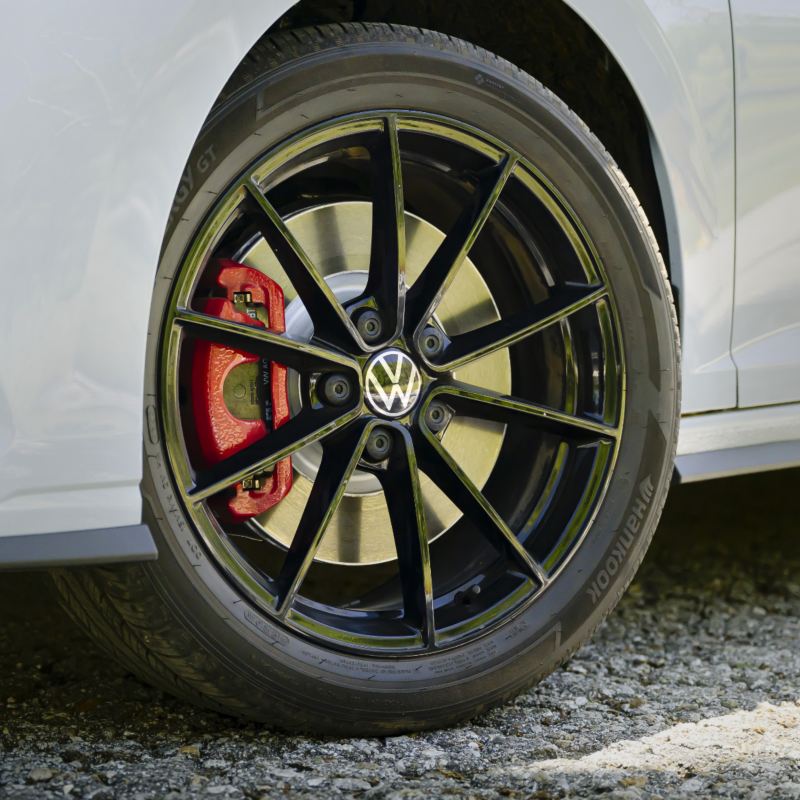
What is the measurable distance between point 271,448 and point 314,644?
0.30 meters

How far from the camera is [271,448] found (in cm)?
182

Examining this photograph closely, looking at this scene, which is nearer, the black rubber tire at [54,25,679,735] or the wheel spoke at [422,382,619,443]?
the black rubber tire at [54,25,679,735]

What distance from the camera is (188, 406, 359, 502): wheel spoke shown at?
1.76 m

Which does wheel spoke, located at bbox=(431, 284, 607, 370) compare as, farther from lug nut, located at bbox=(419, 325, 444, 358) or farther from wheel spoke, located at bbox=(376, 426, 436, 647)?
wheel spoke, located at bbox=(376, 426, 436, 647)

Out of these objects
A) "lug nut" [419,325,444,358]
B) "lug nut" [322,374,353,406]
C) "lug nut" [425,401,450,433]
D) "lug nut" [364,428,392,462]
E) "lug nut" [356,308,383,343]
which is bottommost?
"lug nut" [364,428,392,462]

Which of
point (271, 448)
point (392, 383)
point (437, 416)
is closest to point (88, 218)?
point (271, 448)

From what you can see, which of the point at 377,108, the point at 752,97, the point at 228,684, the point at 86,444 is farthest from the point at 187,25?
the point at 752,97

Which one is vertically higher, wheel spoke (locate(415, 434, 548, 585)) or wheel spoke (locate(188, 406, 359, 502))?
wheel spoke (locate(188, 406, 359, 502))

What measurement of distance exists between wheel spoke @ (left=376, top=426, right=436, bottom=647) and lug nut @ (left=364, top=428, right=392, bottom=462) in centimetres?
1

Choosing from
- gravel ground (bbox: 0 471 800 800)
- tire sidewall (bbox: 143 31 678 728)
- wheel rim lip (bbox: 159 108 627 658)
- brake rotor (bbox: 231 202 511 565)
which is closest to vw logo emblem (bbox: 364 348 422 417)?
wheel rim lip (bbox: 159 108 627 658)

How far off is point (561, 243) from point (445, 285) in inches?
10.1

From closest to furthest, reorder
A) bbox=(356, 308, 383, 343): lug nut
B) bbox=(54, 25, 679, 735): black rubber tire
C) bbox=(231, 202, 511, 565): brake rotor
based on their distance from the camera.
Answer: bbox=(54, 25, 679, 735): black rubber tire, bbox=(356, 308, 383, 343): lug nut, bbox=(231, 202, 511, 565): brake rotor

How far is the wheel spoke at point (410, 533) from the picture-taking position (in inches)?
75.4

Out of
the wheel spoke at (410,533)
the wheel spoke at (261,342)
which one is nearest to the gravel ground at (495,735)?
the wheel spoke at (410,533)
